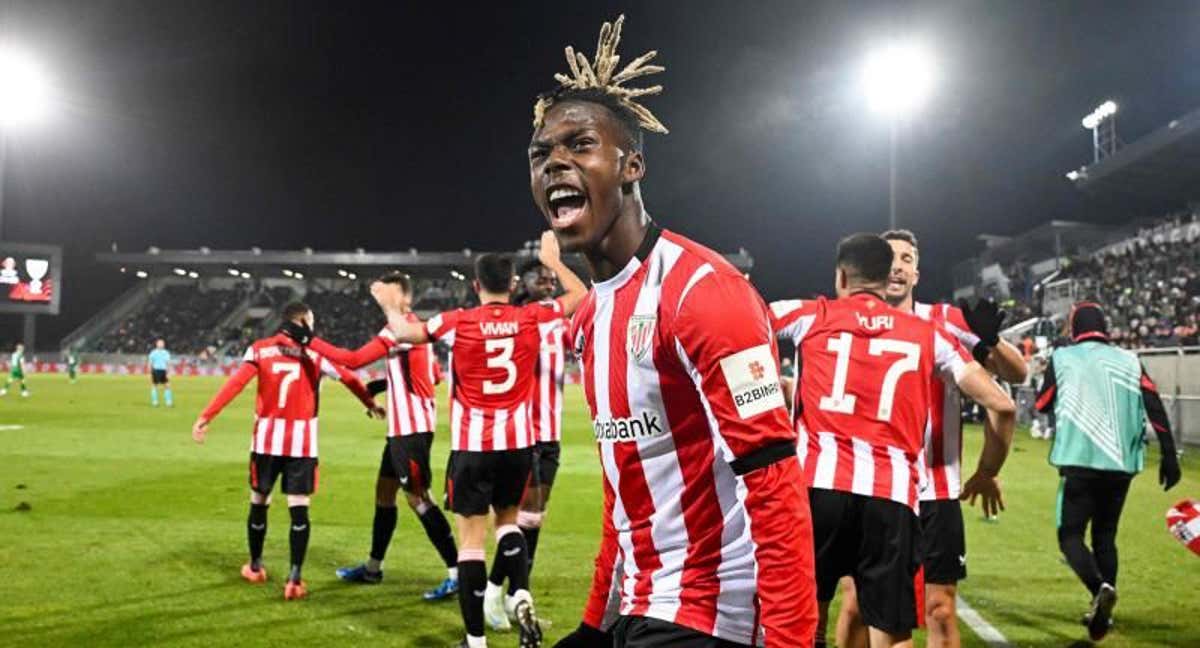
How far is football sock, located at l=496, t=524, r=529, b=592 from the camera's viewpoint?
5.98 m

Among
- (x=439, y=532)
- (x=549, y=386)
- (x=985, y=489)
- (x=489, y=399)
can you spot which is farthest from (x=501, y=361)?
(x=985, y=489)

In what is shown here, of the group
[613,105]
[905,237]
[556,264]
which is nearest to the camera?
[613,105]

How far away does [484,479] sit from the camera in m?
6.04

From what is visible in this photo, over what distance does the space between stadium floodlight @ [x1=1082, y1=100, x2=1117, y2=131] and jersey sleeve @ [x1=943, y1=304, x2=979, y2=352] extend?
42846mm

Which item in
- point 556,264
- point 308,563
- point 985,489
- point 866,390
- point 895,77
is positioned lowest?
point 308,563

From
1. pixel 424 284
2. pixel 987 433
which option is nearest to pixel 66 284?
pixel 424 284

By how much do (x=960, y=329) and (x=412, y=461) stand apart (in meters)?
4.41

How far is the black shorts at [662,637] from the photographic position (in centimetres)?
212

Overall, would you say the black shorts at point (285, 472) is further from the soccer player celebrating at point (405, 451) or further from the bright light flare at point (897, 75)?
the bright light flare at point (897, 75)

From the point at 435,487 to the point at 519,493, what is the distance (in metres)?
7.32

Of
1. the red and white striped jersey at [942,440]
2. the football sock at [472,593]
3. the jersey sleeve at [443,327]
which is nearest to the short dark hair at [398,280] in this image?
the jersey sleeve at [443,327]

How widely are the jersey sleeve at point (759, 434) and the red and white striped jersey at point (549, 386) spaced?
4.36 m

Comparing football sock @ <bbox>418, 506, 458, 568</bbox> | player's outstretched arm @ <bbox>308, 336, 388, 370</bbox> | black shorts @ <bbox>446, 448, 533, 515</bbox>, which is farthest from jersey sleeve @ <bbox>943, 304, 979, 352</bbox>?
football sock @ <bbox>418, 506, 458, 568</bbox>

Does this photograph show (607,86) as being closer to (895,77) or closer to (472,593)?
(472,593)
